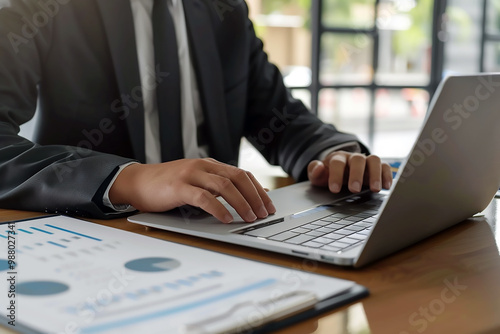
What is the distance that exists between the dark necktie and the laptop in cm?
44

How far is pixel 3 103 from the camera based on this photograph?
2.99ft

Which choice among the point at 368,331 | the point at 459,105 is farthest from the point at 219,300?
the point at 459,105

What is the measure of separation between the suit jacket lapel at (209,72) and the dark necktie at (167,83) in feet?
0.27

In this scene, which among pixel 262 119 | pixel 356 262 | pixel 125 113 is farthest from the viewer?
pixel 262 119

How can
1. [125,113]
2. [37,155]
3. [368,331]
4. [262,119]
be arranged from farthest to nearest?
[262,119], [125,113], [37,155], [368,331]

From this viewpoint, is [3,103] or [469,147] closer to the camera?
[469,147]

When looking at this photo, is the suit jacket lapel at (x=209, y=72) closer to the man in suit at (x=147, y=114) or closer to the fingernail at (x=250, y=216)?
the man in suit at (x=147, y=114)

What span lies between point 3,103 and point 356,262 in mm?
650

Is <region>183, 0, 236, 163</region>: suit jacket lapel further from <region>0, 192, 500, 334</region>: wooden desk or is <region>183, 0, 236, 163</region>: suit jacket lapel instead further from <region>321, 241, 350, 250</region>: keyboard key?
<region>321, 241, 350, 250</region>: keyboard key

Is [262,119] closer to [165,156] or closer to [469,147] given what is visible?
[165,156]

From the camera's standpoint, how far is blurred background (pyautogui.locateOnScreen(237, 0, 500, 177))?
136 inches

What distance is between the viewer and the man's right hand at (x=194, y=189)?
650mm

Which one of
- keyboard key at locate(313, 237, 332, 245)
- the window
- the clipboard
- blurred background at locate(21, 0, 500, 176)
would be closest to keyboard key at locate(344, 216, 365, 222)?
keyboard key at locate(313, 237, 332, 245)

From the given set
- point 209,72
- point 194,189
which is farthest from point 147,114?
point 194,189
